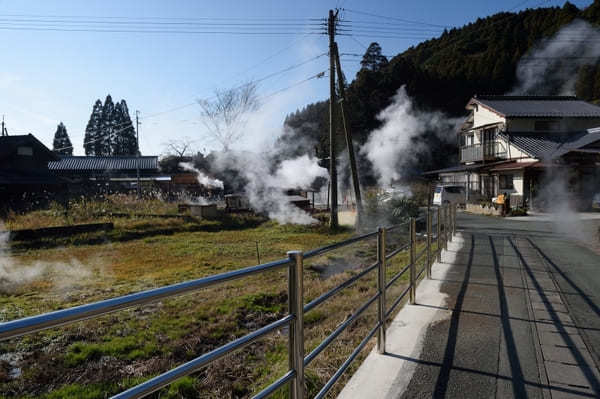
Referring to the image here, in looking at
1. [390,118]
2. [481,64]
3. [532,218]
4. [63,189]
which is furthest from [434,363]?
[481,64]

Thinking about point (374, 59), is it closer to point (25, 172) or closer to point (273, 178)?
point (273, 178)

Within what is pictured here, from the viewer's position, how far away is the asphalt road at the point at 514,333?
2521 millimetres

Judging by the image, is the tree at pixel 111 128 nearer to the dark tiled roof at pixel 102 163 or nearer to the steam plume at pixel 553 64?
the dark tiled roof at pixel 102 163

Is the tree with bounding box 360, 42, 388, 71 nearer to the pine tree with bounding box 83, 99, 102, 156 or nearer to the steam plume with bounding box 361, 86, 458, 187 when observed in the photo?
the steam plume with bounding box 361, 86, 458, 187

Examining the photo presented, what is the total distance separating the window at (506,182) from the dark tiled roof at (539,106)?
3.39 m

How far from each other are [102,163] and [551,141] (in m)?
34.3

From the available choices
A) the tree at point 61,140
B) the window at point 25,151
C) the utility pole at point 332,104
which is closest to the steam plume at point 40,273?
the utility pole at point 332,104

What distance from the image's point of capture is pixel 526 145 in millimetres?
20531

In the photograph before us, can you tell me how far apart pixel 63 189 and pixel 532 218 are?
25084mm

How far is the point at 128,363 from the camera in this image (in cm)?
354

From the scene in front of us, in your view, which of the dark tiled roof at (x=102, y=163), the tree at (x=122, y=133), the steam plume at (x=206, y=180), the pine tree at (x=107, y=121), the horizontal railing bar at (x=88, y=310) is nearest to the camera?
the horizontal railing bar at (x=88, y=310)

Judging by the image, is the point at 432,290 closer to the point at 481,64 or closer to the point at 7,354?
the point at 7,354

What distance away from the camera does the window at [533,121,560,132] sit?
2197 centimetres

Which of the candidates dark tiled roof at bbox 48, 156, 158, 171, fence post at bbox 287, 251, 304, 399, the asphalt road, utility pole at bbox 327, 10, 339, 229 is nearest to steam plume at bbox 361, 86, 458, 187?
dark tiled roof at bbox 48, 156, 158, 171
